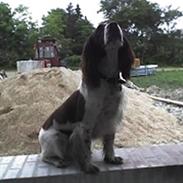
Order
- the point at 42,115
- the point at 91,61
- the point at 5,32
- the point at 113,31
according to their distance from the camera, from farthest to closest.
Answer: the point at 5,32 < the point at 42,115 < the point at 91,61 < the point at 113,31

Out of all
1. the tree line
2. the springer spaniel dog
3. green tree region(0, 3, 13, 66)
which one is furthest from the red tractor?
the springer spaniel dog

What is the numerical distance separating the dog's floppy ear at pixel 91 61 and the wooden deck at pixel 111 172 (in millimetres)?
564

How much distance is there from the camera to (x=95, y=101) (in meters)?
2.73

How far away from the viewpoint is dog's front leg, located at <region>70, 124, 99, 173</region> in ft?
9.14

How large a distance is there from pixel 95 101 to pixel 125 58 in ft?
0.99

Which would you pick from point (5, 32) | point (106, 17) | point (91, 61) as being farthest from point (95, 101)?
point (5, 32)

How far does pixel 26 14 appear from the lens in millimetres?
21797

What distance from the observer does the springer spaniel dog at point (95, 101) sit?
2646 mm

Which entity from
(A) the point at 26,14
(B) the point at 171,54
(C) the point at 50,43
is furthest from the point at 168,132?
(A) the point at 26,14

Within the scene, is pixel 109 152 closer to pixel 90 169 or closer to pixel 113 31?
pixel 90 169

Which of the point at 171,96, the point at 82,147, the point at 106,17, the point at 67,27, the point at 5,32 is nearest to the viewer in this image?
the point at 82,147

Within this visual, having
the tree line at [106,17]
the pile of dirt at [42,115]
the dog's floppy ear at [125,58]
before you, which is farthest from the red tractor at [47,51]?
the dog's floppy ear at [125,58]

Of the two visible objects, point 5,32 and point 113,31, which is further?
point 5,32

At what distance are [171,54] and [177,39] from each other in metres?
1.34
